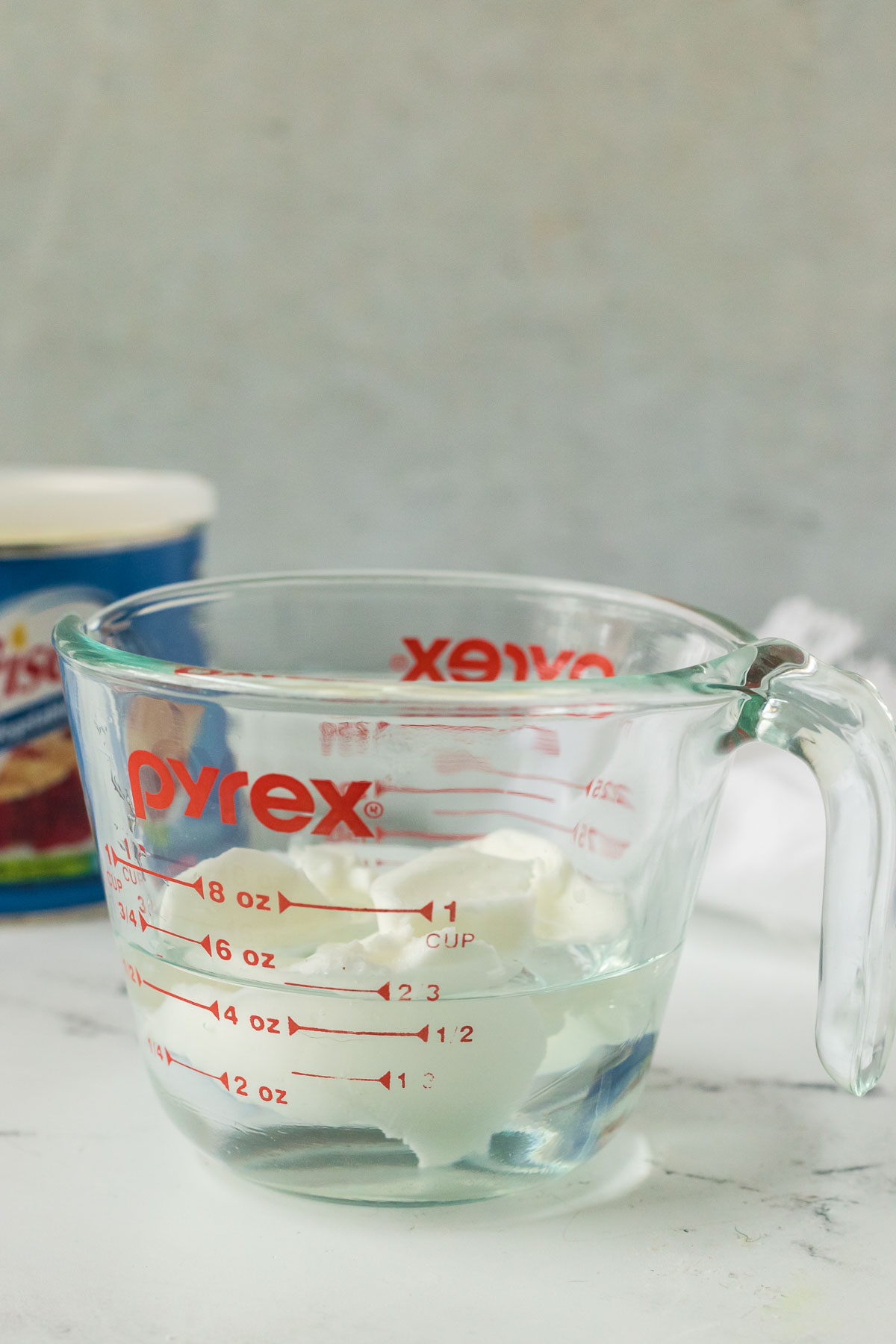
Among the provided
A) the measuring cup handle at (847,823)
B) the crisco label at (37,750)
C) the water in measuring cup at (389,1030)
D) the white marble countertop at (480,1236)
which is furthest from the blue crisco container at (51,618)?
the measuring cup handle at (847,823)

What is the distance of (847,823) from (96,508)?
1.58 feet

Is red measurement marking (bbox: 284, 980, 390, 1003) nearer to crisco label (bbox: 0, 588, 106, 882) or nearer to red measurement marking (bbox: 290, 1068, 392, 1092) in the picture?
red measurement marking (bbox: 290, 1068, 392, 1092)

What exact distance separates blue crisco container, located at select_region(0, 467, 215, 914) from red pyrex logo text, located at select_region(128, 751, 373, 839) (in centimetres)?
31

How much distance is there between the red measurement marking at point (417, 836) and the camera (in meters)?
0.54

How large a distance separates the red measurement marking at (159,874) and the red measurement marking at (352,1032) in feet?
0.19

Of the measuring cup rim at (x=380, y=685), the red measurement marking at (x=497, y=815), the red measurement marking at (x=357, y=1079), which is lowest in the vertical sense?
the red measurement marking at (x=357, y=1079)

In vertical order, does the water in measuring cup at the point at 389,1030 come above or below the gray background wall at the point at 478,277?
below

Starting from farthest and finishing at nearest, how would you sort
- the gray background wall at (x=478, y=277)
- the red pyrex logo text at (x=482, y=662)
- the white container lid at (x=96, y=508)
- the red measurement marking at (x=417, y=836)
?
1. the gray background wall at (x=478, y=277)
2. the white container lid at (x=96, y=508)
3. the red pyrex logo text at (x=482, y=662)
4. the red measurement marking at (x=417, y=836)

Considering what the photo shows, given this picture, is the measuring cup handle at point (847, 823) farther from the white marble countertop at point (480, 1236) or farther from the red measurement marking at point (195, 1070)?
the red measurement marking at point (195, 1070)

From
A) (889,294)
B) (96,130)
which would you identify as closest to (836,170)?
(889,294)

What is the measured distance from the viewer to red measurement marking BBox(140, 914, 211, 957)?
0.47 m

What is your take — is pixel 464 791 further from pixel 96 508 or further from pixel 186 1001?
pixel 96 508

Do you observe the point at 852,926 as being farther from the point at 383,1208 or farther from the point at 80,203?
the point at 80,203

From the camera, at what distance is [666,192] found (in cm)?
114
